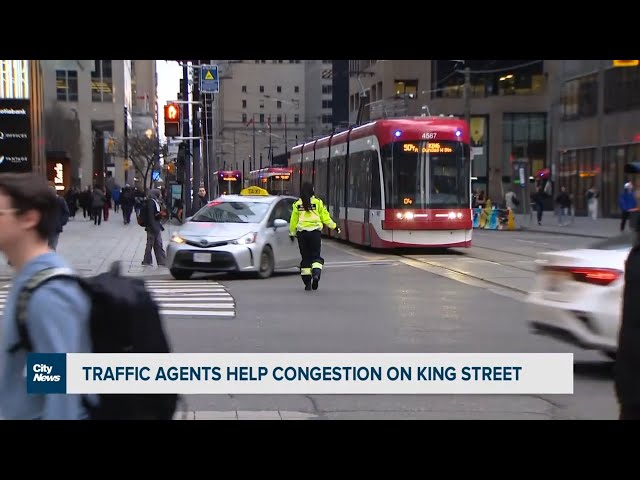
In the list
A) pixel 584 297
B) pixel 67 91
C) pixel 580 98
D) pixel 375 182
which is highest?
pixel 67 91

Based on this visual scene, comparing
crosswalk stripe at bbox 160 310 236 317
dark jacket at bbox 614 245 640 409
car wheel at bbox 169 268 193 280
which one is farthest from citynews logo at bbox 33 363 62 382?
car wheel at bbox 169 268 193 280

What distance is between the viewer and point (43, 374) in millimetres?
3221

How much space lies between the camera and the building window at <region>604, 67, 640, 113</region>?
104ft

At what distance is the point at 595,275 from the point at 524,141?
193 feet

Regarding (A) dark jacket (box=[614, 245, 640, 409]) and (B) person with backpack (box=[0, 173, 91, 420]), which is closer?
(B) person with backpack (box=[0, 173, 91, 420])

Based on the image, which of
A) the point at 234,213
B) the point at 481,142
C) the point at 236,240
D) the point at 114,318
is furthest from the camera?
the point at 481,142

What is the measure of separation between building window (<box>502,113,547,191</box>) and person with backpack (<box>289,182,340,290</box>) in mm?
46384

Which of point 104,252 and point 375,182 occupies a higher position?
point 375,182

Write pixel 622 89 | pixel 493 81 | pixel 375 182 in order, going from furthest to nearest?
pixel 493 81 < pixel 622 89 < pixel 375 182

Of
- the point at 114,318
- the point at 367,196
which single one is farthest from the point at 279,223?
the point at 114,318

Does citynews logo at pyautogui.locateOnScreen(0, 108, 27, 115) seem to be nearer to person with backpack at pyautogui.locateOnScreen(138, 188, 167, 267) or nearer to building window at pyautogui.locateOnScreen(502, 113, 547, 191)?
person with backpack at pyautogui.locateOnScreen(138, 188, 167, 267)

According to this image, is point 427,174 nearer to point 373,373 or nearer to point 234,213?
point 234,213
